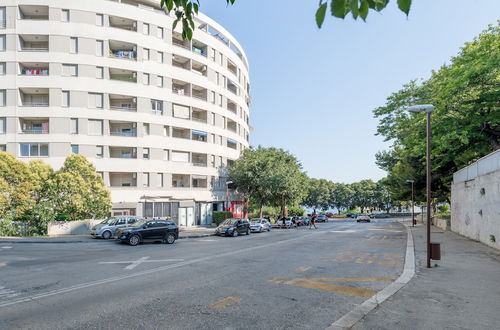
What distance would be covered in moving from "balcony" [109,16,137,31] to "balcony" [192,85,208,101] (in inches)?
372

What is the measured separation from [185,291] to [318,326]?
12.3 feet

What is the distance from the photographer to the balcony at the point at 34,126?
31.4m

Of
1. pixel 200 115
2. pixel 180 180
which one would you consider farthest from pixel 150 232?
pixel 200 115

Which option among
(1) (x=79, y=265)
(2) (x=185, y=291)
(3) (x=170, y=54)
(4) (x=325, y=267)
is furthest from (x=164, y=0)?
(3) (x=170, y=54)

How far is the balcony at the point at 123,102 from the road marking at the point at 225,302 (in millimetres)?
30737

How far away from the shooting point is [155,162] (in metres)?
34.8

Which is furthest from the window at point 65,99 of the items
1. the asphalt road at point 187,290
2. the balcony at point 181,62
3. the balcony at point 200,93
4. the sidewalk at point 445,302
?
the sidewalk at point 445,302

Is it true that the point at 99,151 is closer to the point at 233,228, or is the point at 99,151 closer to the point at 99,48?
the point at 99,48

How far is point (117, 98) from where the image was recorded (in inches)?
1362

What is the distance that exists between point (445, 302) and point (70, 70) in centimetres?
3571

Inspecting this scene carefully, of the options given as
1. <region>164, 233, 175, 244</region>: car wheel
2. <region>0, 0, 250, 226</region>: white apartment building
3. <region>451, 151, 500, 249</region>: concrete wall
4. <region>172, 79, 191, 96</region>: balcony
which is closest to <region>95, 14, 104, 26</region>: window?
<region>0, 0, 250, 226</region>: white apartment building

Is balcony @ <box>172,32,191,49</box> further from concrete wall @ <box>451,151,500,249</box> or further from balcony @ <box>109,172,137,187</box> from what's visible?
concrete wall @ <box>451,151,500,249</box>

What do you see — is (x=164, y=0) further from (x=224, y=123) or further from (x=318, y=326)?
(x=224, y=123)

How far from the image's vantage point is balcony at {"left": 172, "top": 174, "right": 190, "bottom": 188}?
124 ft
